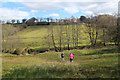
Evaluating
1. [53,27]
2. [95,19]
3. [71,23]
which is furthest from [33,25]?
[95,19]

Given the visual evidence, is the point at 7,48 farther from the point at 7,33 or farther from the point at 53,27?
the point at 53,27

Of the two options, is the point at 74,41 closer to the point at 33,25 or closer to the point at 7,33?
the point at 7,33

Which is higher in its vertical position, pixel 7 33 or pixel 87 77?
pixel 7 33

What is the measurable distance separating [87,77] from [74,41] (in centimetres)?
5786

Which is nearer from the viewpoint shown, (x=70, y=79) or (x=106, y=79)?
(x=106, y=79)

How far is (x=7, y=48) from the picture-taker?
55750 mm

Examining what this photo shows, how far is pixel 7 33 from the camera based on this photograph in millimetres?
59000

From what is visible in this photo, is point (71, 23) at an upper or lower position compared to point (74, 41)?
upper

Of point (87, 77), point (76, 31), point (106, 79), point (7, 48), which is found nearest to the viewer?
point (106, 79)

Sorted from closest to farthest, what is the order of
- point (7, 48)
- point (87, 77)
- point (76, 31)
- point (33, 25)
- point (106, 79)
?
point (106, 79) → point (87, 77) → point (7, 48) → point (76, 31) → point (33, 25)

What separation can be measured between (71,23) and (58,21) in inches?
340

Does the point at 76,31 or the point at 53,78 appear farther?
the point at 76,31

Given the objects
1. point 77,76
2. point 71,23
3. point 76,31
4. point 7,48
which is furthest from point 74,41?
point 77,76

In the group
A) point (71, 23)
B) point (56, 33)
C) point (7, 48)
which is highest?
point (71, 23)
